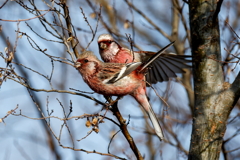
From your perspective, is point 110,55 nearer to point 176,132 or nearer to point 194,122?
point 176,132

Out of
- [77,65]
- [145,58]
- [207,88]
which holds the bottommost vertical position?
[207,88]

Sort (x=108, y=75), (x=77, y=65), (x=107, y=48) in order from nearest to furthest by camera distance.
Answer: (x=77, y=65) < (x=108, y=75) < (x=107, y=48)

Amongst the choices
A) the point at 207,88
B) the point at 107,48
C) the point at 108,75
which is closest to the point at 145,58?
the point at 107,48

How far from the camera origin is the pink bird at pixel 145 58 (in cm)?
487

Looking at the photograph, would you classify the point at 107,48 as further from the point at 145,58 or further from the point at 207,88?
the point at 207,88

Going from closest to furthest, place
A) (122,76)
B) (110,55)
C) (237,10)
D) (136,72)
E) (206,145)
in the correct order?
(206,145) < (122,76) < (136,72) < (110,55) < (237,10)

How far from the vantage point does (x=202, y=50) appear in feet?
12.0

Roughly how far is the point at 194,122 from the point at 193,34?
3.23 feet

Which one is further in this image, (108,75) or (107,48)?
(107,48)

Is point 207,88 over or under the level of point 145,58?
under

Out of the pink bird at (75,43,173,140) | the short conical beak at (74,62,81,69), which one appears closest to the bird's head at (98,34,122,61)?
the pink bird at (75,43,173,140)

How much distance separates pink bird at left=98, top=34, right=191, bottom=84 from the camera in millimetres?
4871

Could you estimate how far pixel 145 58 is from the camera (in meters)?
5.00

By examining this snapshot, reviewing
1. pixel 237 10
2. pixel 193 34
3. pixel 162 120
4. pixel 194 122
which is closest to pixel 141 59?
pixel 162 120
